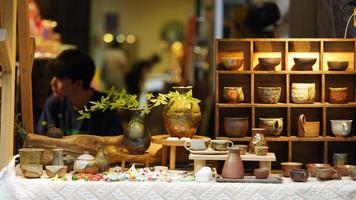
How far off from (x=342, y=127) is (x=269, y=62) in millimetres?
581

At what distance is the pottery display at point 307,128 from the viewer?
389cm

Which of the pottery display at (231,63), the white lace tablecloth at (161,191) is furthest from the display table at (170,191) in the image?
the pottery display at (231,63)

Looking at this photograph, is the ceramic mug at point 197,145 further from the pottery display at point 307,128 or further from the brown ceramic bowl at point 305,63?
the brown ceramic bowl at point 305,63

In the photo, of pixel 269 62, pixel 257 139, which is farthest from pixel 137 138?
pixel 269 62

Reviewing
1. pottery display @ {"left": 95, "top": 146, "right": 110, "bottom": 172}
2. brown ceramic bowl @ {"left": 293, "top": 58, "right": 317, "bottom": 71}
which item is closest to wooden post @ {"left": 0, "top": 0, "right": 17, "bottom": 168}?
pottery display @ {"left": 95, "top": 146, "right": 110, "bottom": 172}

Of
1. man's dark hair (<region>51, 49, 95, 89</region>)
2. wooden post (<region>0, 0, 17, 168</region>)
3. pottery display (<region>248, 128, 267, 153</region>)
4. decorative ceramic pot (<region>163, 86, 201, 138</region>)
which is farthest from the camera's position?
man's dark hair (<region>51, 49, 95, 89</region>)

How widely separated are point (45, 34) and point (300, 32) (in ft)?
8.21

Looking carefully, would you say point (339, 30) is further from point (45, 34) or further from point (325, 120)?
point (45, 34)

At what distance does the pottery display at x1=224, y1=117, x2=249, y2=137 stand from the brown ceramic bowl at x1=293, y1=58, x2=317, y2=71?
0.47m

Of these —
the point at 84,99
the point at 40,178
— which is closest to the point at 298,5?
the point at 84,99

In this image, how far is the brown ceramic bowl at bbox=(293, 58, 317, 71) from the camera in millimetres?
3910

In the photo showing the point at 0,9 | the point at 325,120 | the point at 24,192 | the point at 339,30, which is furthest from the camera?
the point at 339,30

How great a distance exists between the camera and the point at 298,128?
3947mm

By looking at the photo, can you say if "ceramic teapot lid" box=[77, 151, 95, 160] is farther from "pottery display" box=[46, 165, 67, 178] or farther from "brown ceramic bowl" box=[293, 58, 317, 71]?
"brown ceramic bowl" box=[293, 58, 317, 71]
